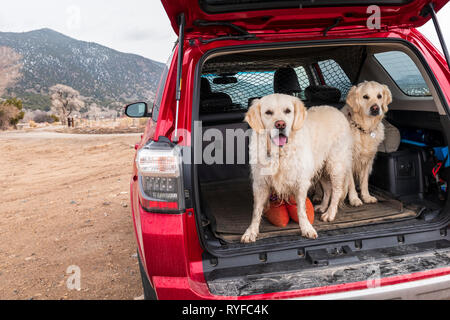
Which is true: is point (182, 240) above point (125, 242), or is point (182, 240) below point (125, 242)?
above

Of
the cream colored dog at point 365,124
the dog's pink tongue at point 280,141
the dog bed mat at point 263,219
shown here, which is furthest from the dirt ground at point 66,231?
the cream colored dog at point 365,124

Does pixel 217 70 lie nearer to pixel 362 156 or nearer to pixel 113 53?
pixel 362 156

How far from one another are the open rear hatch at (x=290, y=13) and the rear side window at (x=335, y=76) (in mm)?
1914

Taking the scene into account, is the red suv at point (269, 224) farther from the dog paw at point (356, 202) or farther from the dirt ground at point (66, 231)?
the dirt ground at point (66, 231)

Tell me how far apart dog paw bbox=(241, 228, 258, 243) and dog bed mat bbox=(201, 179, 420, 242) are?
0.15ft

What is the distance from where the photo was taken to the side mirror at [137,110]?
309 centimetres

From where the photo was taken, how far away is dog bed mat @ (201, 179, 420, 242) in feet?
8.43

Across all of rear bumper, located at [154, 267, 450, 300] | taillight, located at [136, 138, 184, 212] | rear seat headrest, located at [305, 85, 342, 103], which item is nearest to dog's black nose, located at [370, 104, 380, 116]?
rear seat headrest, located at [305, 85, 342, 103]

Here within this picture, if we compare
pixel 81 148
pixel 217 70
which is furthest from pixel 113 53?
pixel 217 70

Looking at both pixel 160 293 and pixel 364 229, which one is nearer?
pixel 160 293

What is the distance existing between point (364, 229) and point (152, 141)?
5.00 ft

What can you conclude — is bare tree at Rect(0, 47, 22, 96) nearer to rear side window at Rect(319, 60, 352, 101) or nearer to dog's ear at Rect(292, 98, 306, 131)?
rear side window at Rect(319, 60, 352, 101)

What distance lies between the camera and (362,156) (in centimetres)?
343
